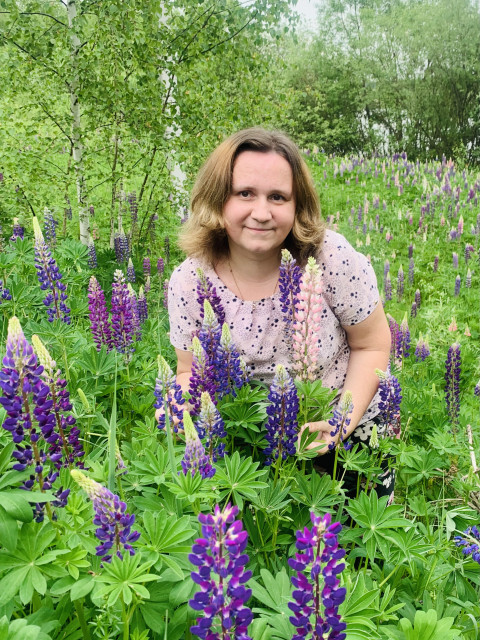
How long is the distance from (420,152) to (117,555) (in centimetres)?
2680

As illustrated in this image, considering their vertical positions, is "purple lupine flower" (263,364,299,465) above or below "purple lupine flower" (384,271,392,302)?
above

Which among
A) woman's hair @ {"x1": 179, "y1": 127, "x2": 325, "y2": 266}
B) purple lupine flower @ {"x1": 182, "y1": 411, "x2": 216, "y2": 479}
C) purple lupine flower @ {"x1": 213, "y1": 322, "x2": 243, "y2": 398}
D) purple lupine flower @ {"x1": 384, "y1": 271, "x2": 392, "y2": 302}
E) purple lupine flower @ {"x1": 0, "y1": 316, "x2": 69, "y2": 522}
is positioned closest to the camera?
purple lupine flower @ {"x1": 0, "y1": 316, "x2": 69, "y2": 522}

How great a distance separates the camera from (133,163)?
6359mm

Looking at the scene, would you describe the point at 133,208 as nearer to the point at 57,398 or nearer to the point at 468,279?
the point at 468,279

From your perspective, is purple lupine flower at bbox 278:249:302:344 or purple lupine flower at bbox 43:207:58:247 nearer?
purple lupine flower at bbox 278:249:302:344

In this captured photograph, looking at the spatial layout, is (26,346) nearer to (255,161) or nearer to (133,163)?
(255,161)

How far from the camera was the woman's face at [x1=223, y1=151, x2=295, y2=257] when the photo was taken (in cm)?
251

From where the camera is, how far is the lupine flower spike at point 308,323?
6.41 feet

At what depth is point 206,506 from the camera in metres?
1.52

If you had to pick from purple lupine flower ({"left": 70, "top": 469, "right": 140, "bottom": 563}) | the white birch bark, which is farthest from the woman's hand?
the white birch bark

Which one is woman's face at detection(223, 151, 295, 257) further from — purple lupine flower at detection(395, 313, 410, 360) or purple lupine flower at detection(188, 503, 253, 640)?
purple lupine flower at detection(395, 313, 410, 360)

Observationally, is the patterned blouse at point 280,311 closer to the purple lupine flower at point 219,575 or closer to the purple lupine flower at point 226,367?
the purple lupine flower at point 226,367

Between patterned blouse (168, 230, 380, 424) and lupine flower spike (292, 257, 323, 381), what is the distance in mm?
717

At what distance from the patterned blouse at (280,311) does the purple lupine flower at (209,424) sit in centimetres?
94
